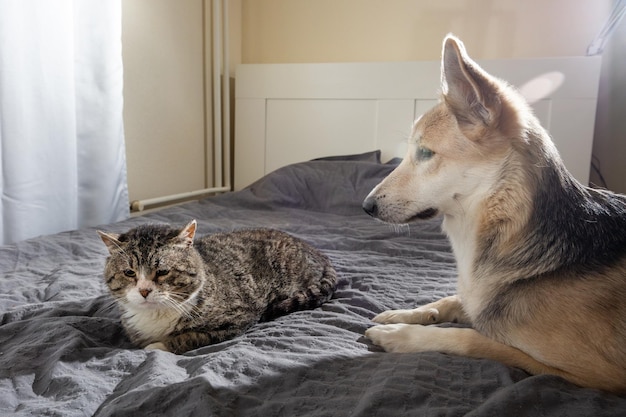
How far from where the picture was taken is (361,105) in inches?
126

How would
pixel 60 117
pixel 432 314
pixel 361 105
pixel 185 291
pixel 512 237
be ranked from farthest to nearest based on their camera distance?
pixel 361 105 < pixel 60 117 < pixel 432 314 < pixel 185 291 < pixel 512 237

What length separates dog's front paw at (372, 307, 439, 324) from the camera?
47.4 inches

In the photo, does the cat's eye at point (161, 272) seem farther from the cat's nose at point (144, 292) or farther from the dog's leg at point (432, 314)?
the dog's leg at point (432, 314)

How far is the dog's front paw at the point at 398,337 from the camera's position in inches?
40.4

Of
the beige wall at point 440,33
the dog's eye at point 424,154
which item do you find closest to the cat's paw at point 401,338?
the dog's eye at point 424,154

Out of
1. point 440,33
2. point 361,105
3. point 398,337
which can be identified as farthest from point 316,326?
point 440,33

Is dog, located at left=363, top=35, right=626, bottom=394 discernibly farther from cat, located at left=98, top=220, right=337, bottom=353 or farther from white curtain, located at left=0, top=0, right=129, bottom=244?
white curtain, located at left=0, top=0, right=129, bottom=244

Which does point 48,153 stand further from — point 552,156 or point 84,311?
point 552,156

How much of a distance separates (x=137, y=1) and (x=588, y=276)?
9.12ft

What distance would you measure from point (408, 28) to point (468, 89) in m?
2.35

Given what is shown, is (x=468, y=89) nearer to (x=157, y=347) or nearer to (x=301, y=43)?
(x=157, y=347)

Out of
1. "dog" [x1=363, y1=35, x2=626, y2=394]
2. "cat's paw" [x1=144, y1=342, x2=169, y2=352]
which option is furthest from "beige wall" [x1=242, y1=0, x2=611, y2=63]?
"cat's paw" [x1=144, y1=342, x2=169, y2=352]

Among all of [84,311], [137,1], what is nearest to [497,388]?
[84,311]

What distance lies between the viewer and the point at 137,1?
2752mm
